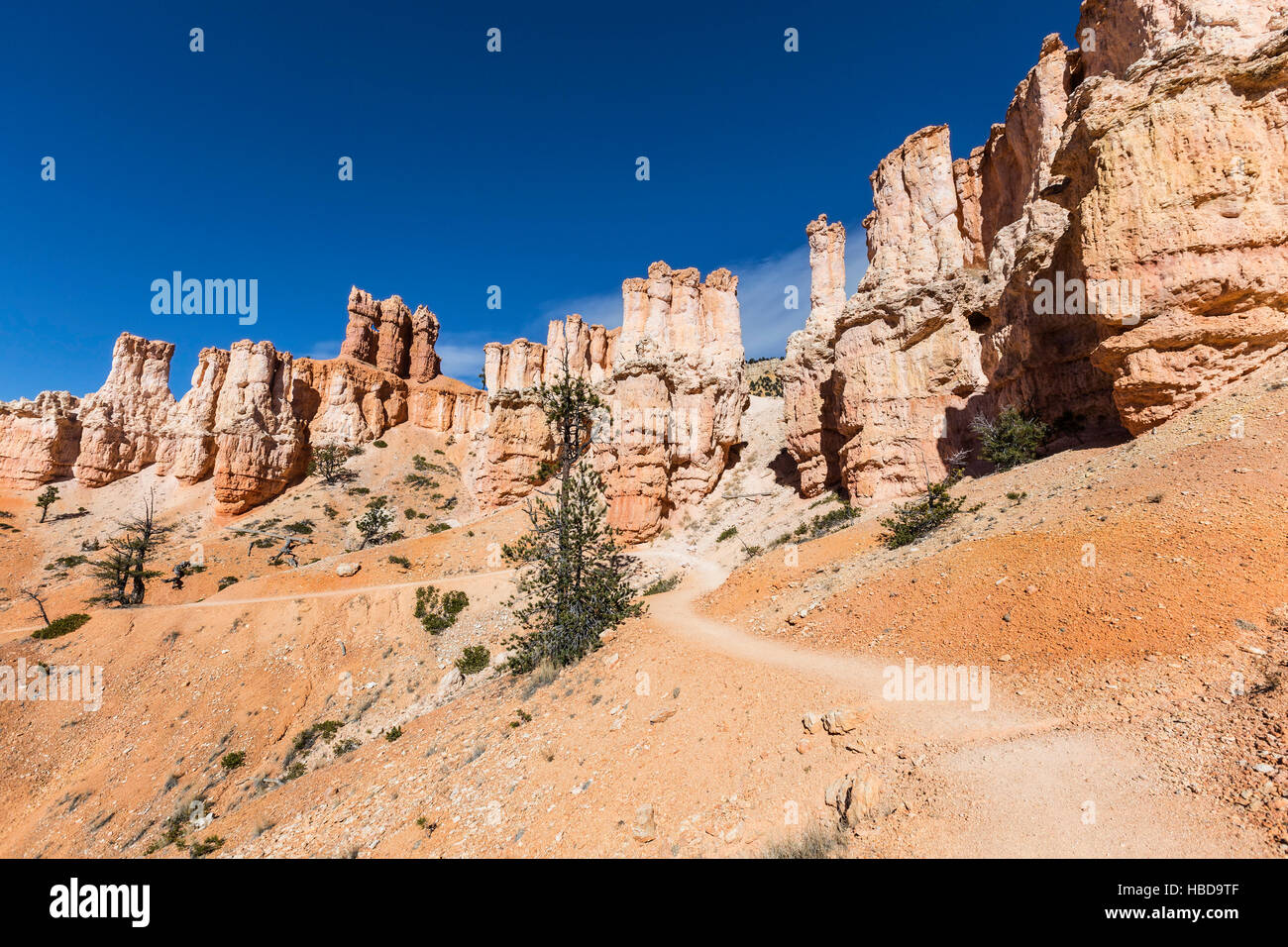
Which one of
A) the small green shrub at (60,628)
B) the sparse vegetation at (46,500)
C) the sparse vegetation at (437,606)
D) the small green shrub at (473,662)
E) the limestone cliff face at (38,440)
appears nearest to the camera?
the small green shrub at (473,662)

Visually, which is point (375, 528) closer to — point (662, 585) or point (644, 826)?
point (662, 585)

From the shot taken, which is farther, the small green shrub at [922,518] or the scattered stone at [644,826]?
the small green shrub at [922,518]

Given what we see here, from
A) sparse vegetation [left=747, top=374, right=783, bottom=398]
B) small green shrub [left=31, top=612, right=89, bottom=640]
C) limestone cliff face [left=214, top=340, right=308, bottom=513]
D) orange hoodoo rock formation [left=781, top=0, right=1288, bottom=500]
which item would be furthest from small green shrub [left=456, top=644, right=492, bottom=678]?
sparse vegetation [left=747, top=374, right=783, bottom=398]

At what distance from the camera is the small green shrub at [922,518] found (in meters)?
14.0

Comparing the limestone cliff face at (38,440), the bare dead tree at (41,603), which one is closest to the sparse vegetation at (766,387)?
the bare dead tree at (41,603)

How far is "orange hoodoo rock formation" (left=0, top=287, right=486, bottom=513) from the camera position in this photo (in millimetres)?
45344

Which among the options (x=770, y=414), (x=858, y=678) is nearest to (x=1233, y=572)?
(x=858, y=678)

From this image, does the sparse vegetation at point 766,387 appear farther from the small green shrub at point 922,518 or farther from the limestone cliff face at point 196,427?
the limestone cliff face at point 196,427

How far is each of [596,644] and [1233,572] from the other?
38.5ft

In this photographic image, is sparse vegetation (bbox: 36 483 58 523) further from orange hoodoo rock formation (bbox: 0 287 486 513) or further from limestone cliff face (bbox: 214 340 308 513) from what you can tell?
limestone cliff face (bbox: 214 340 308 513)

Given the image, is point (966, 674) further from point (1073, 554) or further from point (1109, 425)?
point (1109, 425)

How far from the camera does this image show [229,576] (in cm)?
3212

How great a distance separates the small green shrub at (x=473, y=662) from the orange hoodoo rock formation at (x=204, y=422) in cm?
4125

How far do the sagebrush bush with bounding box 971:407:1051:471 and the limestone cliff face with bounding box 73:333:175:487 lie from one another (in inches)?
2718
